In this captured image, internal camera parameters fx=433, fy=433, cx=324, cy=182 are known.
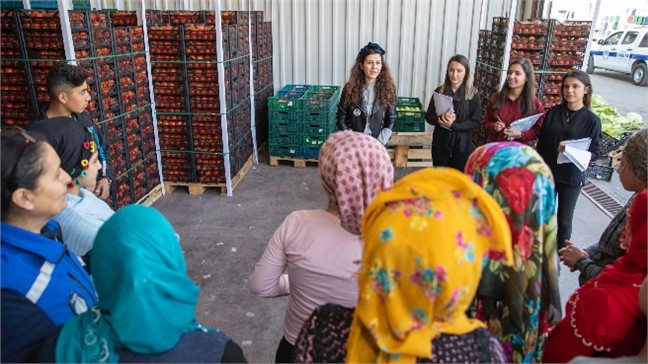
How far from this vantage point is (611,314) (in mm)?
1487

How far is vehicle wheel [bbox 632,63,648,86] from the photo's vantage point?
51.8ft

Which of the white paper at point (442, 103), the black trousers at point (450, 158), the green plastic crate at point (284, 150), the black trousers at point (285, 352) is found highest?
the white paper at point (442, 103)

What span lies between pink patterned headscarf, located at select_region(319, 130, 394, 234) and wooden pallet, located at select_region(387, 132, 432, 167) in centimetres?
553

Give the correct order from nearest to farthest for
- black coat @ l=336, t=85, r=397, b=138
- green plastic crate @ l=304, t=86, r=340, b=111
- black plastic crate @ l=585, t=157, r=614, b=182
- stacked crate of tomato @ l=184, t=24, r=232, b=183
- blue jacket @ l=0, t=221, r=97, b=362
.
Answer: blue jacket @ l=0, t=221, r=97, b=362, black coat @ l=336, t=85, r=397, b=138, stacked crate of tomato @ l=184, t=24, r=232, b=183, black plastic crate @ l=585, t=157, r=614, b=182, green plastic crate @ l=304, t=86, r=340, b=111

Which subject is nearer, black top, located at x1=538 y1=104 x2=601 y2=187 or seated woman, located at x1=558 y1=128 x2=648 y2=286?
seated woman, located at x1=558 y1=128 x2=648 y2=286

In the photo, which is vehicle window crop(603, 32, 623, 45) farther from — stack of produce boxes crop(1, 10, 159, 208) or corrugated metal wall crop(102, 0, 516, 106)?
stack of produce boxes crop(1, 10, 159, 208)

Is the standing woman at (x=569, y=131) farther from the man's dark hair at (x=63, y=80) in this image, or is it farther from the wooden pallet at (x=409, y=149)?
the man's dark hair at (x=63, y=80)

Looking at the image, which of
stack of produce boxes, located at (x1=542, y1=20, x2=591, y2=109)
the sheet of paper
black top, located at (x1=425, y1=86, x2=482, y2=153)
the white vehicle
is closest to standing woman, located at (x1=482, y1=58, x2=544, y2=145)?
black top, located at (x1=425, y1=86, x2=482, y2=153)

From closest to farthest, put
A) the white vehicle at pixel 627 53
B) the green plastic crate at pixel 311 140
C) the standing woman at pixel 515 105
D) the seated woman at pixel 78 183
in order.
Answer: the seated woman at pixel 78 183 < the standing woman at pixel 515 105 < the green plastic crate at pixel 311 140 < the white vehicle at pixel 627 53

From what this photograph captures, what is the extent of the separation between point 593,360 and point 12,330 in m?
1.75

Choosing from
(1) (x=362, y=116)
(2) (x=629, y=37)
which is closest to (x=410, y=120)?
(1) (x=362, y=116)

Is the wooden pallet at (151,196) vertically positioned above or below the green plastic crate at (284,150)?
below

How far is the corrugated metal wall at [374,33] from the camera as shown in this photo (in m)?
8.09

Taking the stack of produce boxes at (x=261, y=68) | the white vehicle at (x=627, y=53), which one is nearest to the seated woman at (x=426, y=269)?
the stack of produce boxes at (x=261, y=68)
